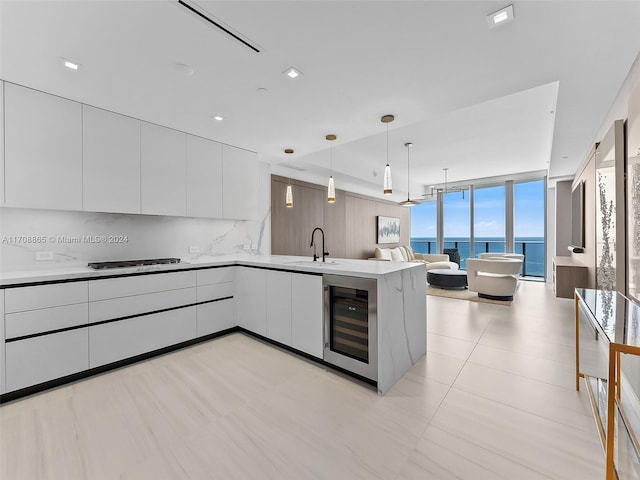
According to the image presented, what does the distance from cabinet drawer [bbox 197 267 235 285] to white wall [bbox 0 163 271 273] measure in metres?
0.71

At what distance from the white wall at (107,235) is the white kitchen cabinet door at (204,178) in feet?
1.07

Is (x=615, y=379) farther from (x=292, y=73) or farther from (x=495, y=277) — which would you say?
(x=495, y=277)

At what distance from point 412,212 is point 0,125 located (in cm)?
965

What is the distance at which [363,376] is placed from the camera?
2.20 meters

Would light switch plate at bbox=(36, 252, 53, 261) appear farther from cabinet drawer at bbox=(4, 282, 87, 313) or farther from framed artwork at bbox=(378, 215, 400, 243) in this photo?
framed artwork at bbox=(378, 215, 400, 243)

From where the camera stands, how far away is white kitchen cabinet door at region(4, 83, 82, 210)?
224 centimetres

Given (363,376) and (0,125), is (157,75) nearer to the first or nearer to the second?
(0,125)

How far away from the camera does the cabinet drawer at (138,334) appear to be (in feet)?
7.83

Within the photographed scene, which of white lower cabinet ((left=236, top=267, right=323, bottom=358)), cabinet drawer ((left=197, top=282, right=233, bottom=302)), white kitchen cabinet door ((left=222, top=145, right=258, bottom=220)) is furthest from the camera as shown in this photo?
white kitchen cabinet door ((left=222, top=145, right=258, bottom=220))

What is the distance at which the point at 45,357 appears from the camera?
214 centimetres

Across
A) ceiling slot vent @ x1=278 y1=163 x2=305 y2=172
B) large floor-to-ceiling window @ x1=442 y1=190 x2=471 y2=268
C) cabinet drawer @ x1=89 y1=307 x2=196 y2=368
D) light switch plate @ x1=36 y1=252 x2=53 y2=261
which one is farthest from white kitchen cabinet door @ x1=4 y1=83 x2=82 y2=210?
large floor-to-ceiling window @ x1=442 y1=190 x2=471 y2=268

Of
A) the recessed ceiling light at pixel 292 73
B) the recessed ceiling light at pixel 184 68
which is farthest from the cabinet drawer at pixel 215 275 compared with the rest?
the recessed ceiling light at pixel 292 73

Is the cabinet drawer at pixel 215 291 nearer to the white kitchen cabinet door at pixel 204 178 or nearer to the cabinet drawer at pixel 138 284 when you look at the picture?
the cabinet drawer at pixel 138 284

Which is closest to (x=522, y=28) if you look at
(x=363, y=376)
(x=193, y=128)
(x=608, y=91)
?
(x=608, y=91)
